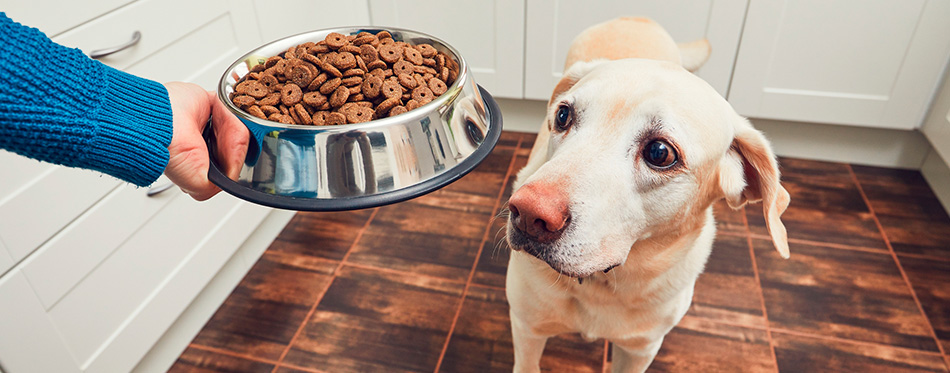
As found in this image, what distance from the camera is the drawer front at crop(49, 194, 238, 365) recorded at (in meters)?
1.32

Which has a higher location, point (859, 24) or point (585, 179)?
point (585, 179)

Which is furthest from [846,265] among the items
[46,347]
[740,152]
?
[46,347]

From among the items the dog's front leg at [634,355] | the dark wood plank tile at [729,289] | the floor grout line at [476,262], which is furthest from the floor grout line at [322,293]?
the dark wood plank tile at [729,289]

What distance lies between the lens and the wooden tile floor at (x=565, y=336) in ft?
5.51

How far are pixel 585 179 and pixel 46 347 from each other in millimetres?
Answer: 1273

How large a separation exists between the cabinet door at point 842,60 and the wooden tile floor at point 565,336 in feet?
1.17

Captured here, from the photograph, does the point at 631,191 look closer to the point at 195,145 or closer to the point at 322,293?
the point at 195,145

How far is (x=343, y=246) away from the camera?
212 cm

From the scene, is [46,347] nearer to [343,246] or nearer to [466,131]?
[343,246]

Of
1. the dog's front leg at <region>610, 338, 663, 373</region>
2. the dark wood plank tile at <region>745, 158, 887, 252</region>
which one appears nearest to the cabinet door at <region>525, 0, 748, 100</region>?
the dark wood plank tile at <region>745, 158, 887, 252</region>

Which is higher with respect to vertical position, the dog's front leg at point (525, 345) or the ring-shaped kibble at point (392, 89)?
the ring-shaped kibble at point (392, 89)

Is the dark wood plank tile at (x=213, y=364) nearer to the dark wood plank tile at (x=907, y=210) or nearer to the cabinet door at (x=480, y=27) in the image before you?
the cabinet door at (x=480, y=27)

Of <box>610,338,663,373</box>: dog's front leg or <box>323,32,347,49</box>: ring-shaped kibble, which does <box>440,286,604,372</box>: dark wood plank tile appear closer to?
<box>610,338,663,373</box>: dog's front leg

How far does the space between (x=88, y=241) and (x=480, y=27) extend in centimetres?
174
